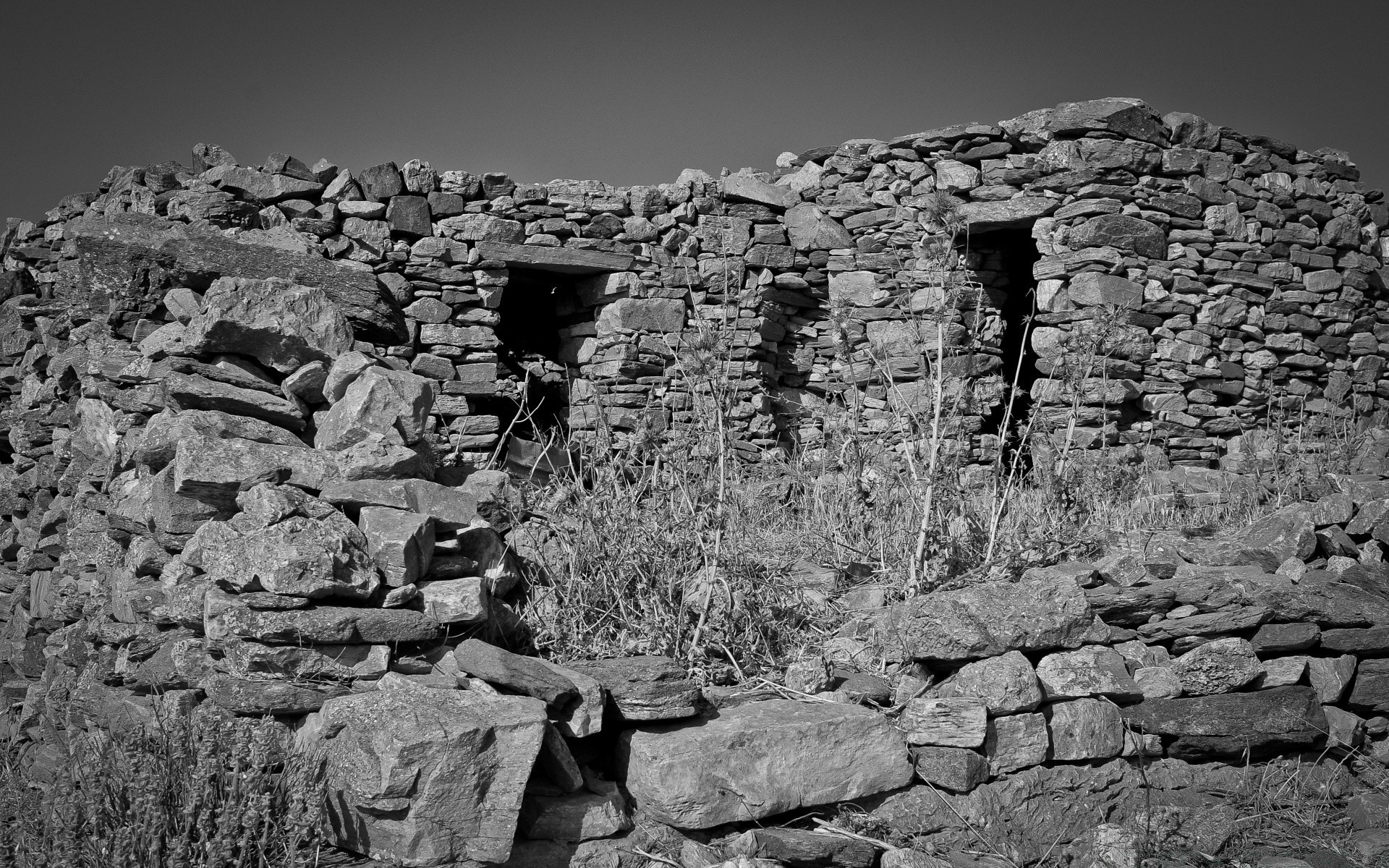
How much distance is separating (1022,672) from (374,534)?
7.09ft

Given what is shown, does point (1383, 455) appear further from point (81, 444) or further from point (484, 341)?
point (81, 444)

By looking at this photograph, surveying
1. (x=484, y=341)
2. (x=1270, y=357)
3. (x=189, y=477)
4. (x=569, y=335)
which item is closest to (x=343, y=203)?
(x=484, y=341)

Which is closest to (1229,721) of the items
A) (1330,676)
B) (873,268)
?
(1330,676)

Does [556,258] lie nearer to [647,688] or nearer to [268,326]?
[268,326]

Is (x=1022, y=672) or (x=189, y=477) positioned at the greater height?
(x=189, y=477)

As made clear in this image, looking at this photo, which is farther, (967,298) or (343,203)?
(967,298)

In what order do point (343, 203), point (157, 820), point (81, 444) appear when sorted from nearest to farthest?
point (157, 820), point (81, 444), point (343, 203)

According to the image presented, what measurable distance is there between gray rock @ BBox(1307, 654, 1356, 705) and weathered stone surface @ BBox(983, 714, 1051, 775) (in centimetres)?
112

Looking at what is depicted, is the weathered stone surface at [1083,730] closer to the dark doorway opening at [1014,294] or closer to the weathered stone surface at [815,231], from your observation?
the dark doorway opening at [1014,294]

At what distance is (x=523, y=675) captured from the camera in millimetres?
3113

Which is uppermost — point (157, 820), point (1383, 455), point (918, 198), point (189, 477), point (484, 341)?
point (918, 198)

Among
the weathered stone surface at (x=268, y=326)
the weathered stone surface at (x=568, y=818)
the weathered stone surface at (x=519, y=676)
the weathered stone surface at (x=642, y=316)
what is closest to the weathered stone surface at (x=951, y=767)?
the weathered stone surface at (x=568, y=818)

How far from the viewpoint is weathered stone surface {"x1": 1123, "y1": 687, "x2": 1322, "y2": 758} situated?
11.7 ft

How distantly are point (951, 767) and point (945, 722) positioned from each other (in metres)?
0.14
